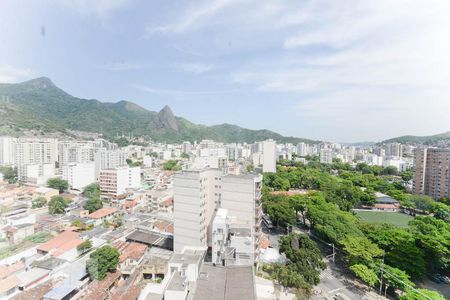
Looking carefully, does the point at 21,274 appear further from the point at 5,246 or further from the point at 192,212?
the point at 192,212

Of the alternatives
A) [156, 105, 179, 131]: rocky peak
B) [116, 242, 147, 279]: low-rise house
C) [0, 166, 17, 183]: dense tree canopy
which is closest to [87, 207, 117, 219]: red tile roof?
[116, 242, 147, 279]: low-rise house

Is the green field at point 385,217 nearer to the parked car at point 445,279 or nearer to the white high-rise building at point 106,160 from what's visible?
the parked car at point 445,279

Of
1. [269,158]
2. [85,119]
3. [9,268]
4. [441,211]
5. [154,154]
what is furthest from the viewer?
[85,119]

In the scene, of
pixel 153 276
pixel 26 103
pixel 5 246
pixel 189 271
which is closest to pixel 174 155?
pixel 26 103

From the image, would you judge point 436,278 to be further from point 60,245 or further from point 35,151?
point 35,151

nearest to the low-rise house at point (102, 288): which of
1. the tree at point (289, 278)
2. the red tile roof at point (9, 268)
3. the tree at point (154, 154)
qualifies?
the red tile roof at point (9, 268)

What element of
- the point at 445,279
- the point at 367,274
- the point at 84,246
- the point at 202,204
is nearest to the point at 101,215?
the point at 84,246
